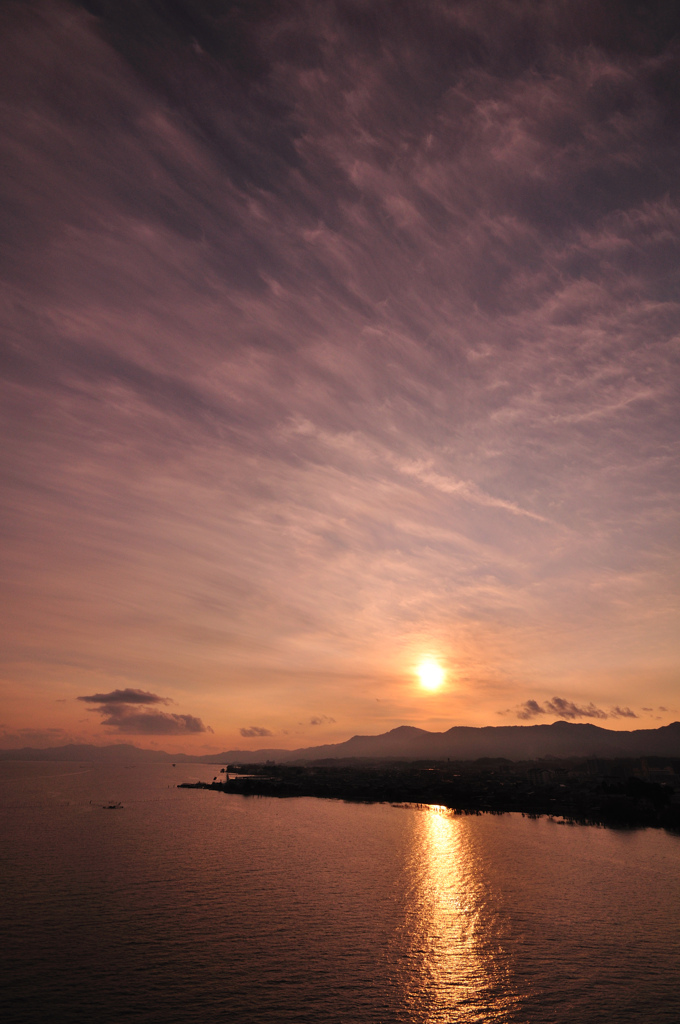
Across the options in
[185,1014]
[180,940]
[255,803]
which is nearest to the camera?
[185,1014]

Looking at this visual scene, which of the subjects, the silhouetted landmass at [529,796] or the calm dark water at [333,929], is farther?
the silhouetted landmass at [529,796]

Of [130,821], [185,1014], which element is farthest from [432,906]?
[130,821]

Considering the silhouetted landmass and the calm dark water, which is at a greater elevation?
the calm dark water

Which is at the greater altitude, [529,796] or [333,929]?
[333,929]

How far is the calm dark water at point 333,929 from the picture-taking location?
107ft

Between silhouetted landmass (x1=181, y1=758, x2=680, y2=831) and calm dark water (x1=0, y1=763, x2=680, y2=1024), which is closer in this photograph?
calm dark water (x1=0, y1=763, x2=680, y2=1024)

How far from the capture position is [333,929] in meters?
46.3

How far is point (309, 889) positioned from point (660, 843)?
2929 inches

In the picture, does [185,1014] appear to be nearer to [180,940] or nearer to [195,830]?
[180,940]

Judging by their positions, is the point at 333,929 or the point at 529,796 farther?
the point at 529,796

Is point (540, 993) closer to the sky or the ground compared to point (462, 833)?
closer to the sky

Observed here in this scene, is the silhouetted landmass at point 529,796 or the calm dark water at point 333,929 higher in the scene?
the calm dark water at point 333,929

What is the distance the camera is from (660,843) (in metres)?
92.9

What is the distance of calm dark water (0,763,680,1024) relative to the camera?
107ft
